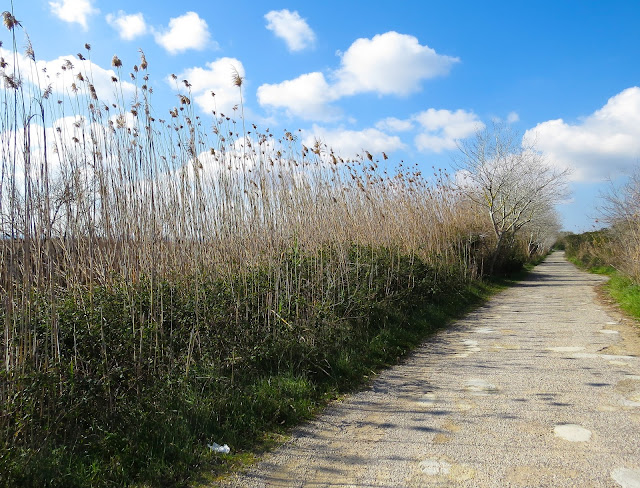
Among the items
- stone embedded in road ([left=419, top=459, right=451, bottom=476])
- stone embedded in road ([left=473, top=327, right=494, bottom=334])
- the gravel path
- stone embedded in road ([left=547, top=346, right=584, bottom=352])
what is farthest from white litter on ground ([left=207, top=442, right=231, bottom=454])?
stone embedded in road ([left=473, top=327, right=494, bottom=334])

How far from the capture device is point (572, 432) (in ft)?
10.0

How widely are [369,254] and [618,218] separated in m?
10.4

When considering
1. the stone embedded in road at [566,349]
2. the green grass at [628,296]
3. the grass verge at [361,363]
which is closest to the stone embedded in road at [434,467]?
the grass verge at [361,363]

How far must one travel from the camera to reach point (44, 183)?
2.97 meters

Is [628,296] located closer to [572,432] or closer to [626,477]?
[572,432]

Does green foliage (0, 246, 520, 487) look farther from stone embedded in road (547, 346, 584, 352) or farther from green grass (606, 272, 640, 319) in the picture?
green grass (606, 272, 640, 319)

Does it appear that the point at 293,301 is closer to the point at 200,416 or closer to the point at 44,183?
the point at 200,416

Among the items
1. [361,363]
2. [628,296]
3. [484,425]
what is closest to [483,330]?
[361,363]

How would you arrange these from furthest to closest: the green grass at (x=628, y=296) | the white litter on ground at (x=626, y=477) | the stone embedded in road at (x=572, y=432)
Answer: the green grass at (x=628, y=296) < the stone embedded in road at (x=572, y=432) < the white litter on ground at (x=626, y=477)

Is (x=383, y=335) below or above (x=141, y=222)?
below

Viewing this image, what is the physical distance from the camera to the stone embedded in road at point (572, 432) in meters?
2.95

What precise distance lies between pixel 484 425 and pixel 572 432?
0.54 metres

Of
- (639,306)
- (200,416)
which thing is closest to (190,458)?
(200,416)

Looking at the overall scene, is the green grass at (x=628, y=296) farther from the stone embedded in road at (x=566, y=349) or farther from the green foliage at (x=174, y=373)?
the green foliage at (x=174, y=373)
